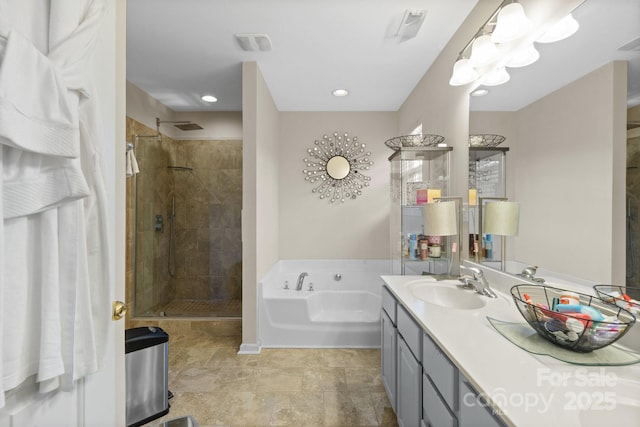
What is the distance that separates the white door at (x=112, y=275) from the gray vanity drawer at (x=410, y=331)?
1114 mm

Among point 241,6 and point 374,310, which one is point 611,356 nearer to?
point 374,310

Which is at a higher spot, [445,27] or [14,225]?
[445,27]

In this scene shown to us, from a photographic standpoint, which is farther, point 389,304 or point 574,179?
point 389,304

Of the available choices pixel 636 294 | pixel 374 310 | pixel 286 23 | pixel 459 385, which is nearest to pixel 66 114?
pixel 459 385

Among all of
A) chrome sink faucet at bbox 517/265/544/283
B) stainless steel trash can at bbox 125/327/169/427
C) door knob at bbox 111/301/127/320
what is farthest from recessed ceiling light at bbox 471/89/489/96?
stainless steel trash can at bbox 125/327/169/427

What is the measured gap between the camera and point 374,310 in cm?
293

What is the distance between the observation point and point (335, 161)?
357cm

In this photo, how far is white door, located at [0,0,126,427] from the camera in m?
0.61

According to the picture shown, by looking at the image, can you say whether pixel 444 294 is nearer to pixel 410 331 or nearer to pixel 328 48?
pixel 410 331

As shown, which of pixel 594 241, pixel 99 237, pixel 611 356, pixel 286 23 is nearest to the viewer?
pixel 99 237

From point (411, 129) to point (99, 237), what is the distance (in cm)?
297

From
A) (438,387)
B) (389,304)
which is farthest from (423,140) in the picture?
(438,387)

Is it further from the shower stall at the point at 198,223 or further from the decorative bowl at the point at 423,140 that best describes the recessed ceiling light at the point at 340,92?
the shower stall at the point at 198,223

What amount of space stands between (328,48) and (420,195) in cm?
139
